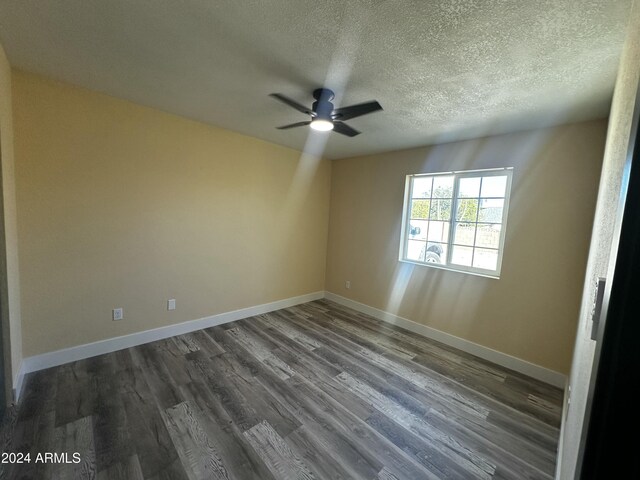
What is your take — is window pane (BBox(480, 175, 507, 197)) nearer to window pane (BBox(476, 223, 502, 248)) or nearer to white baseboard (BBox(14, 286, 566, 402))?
window pane (BBox(476, 223, 502, 248))

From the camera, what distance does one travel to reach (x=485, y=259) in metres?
3.02

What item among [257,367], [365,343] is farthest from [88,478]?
[365,343]

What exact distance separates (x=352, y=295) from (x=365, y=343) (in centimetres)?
125

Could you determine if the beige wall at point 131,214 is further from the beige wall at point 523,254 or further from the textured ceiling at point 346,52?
the beige wall at point 523,254

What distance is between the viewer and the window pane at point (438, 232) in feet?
11.1

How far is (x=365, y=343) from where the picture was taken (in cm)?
316

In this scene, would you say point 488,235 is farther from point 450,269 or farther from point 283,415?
point 283,415

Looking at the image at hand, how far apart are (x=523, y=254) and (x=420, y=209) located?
1.30 meters

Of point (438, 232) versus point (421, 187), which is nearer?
point (438, 232)

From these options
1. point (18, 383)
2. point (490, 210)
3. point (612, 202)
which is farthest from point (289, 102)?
point (18, 383)

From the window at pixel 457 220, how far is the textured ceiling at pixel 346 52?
720mm

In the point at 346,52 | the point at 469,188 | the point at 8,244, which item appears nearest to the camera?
the point at 346,52

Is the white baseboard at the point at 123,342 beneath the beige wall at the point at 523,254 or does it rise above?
beneath

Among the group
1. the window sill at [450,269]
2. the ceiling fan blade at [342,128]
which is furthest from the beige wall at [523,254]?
the ceiling fan blade at [342,128]
